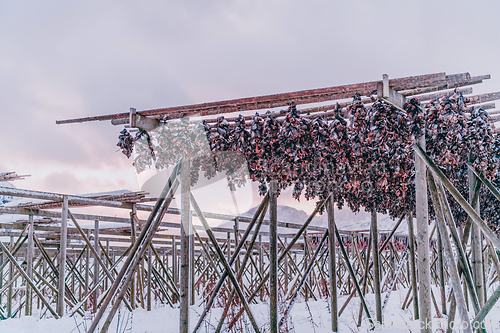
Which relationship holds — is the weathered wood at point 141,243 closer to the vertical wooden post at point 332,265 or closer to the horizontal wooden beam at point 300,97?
the horizontal wooden beam at point 300,97

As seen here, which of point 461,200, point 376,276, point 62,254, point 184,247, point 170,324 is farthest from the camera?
point 170,324

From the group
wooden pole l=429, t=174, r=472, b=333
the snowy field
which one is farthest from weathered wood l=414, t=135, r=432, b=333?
the snowy field

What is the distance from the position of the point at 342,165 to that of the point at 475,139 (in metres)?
1.52

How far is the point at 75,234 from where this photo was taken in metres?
14.1

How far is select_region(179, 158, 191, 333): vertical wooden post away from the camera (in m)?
5.07

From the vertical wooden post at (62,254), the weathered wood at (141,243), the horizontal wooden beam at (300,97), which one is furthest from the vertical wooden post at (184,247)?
the vertical wooden post at (62,254)

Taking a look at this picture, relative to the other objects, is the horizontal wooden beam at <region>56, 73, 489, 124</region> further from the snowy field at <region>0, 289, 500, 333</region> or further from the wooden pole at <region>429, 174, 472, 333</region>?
the snowy field at <region>0, 289, 500, 333</region>

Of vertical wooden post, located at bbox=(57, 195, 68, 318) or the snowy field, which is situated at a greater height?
vertical wooden post, located at bbox=(57, 195, 68, 318)

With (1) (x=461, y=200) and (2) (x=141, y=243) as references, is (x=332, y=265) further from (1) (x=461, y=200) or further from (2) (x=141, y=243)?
(2) (x=141, y=243)

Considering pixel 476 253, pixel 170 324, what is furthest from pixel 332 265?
pixel 170 324

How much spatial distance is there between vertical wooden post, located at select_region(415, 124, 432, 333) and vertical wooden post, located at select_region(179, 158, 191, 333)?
8.67 ft

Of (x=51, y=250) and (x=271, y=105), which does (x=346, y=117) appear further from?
(x=51, y=250)

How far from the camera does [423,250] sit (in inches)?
181

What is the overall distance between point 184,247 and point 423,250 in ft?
8.97
